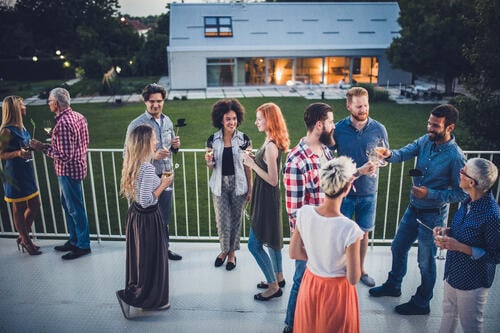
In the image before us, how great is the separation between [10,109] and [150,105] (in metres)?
1.38

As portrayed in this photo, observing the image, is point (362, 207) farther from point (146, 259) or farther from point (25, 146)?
point (25, 146)

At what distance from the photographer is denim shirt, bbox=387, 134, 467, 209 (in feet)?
10.3

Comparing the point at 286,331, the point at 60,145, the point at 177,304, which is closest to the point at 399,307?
the point at 286,331

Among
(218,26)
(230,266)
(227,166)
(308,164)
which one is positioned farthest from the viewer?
(218,26)

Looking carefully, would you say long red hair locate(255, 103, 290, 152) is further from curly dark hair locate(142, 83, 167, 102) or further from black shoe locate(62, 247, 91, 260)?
black shoe locate(62, 247, 91, 260)

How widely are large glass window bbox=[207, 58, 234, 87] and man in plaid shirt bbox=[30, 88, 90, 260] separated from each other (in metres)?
20.3

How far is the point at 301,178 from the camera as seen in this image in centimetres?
308

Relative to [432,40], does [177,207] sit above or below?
below

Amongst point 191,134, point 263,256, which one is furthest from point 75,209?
point 191,134

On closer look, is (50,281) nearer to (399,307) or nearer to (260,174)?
(260,174)

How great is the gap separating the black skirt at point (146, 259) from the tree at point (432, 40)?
16.8m

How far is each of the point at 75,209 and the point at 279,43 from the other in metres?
21.6

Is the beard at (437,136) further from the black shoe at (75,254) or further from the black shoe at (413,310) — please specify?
the black shoe at (75,254)

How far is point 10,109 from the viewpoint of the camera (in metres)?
4.02
